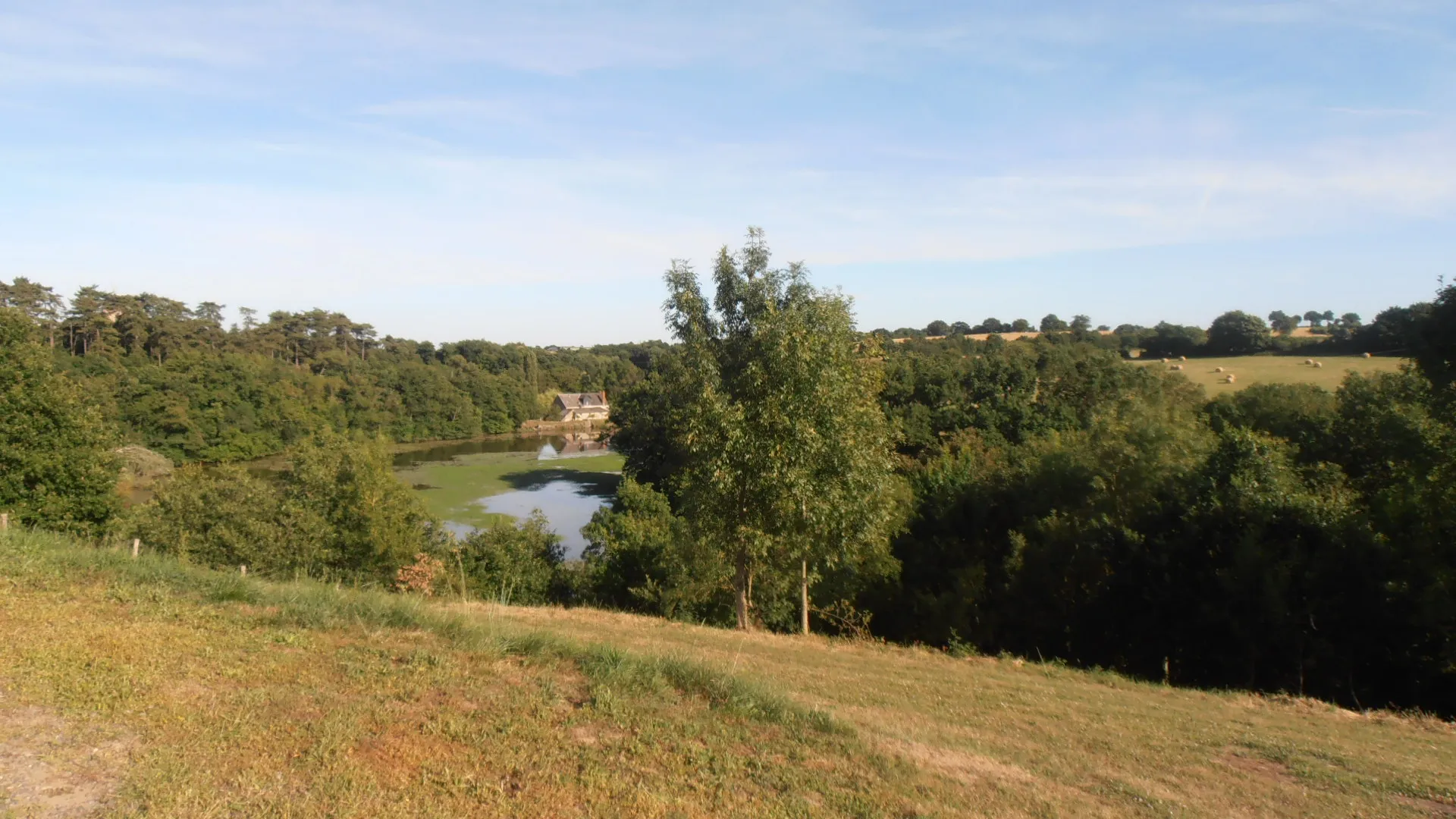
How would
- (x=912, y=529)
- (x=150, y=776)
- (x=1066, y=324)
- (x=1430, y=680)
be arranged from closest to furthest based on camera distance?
(x=150, y=776)
(x=1430, y=680)
(x=912, y=529)
(x=1066, y=324)

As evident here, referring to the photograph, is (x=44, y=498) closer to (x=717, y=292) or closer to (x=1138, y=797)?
(x=717, y=292)

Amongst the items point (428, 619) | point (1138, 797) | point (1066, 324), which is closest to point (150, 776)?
point (428, 619)

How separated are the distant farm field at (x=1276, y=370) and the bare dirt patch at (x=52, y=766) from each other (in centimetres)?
4970

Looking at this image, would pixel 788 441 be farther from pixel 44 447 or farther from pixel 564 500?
pixel 564 500

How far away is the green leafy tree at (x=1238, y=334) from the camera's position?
201ft

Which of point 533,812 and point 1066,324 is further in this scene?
point 1066,324

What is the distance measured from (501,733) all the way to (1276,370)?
58746 mm

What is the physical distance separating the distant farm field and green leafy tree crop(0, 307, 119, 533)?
167 feet

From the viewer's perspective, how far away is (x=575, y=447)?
91.8m

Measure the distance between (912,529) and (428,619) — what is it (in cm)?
1878

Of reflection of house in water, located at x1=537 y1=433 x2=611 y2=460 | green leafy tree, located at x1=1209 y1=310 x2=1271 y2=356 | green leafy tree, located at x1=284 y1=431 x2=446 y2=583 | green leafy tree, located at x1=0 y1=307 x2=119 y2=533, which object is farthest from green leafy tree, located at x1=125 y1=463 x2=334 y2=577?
green leafy tree, located at x1=1209 y1=310 x2=1271 y2=356

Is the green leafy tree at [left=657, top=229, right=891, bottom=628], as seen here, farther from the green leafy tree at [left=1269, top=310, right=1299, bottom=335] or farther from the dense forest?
the green leafy tree at [left=1269, top=310, right=1299, bottom=335]

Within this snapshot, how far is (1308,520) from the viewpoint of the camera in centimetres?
1627

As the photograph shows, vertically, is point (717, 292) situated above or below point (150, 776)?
above
